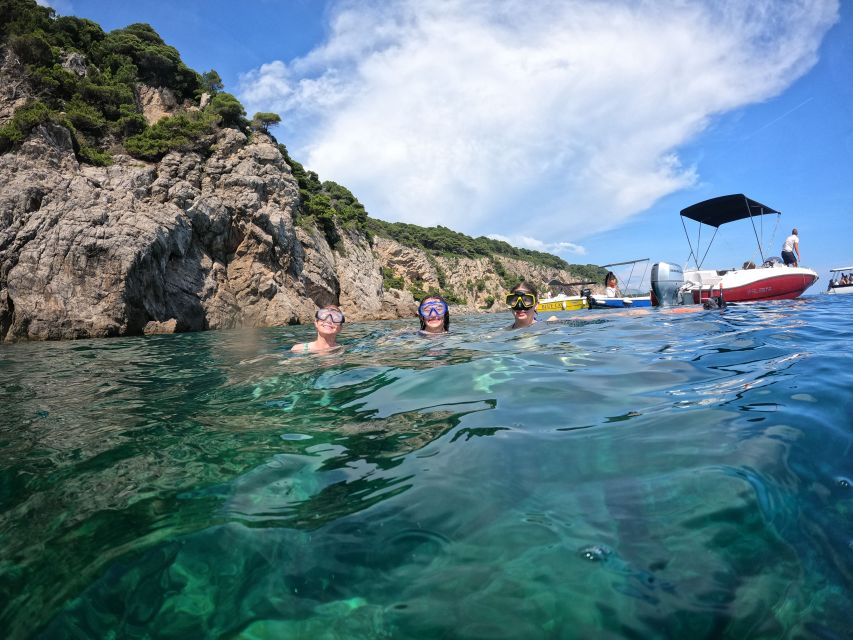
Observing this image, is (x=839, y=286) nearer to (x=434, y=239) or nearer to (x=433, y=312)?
(x=433, y=312)

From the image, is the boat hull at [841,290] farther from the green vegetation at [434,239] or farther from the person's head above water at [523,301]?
the green vegetation at [434,239]

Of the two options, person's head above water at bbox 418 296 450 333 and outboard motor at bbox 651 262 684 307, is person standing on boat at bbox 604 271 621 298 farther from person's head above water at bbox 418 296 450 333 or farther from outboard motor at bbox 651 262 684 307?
person's head above water at bbox 418 296 450 333

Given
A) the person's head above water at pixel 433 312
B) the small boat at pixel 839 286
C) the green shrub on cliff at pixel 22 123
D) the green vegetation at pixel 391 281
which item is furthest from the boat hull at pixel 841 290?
the green shrub on cliff at pixel 22 123

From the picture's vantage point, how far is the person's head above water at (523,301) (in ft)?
22.0

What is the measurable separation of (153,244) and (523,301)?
16033 mm

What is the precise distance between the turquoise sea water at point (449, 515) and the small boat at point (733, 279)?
11126mm

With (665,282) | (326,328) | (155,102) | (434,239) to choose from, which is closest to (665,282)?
(665,282)

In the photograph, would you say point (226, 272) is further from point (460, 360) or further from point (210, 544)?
point (210, 544)

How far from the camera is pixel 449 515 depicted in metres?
1.58

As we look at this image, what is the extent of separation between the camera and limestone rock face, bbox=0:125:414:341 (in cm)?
1452

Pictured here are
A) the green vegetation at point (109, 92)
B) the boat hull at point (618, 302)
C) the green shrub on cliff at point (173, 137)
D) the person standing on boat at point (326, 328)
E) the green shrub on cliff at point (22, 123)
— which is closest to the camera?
the person standing on boat at point (326, 328)

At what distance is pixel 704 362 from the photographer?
3.90 meters

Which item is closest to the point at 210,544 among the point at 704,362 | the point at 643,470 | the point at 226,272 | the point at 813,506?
the point at 643,470

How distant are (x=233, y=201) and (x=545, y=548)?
24.5 m
